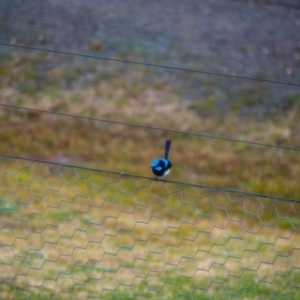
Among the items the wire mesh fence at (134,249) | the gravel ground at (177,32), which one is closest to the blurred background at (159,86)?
the gravel ground at (177,32)

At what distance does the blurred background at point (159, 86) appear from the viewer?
7.09m

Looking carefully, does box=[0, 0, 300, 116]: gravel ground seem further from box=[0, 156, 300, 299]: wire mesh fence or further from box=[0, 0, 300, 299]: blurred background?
box=[0, 156, 300, 299]: wire mesh fence

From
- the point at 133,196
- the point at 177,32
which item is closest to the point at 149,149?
the point at 133,196

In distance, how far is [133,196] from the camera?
244 inches

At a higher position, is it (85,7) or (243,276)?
(243,276)

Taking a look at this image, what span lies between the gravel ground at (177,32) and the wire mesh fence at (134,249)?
8.10 feet

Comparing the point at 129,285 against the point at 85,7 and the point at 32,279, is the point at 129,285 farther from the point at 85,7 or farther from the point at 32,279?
the point at 85,7

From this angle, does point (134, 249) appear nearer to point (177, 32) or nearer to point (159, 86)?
point (159, 86)

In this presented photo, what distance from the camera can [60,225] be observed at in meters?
5.20

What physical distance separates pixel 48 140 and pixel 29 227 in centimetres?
242

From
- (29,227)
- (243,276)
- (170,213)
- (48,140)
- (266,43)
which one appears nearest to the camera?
(243,276)

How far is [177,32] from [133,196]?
11.9 ft

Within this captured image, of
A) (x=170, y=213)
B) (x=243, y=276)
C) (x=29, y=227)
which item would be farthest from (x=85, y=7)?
(x=243, y=276)

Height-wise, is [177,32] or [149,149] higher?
[177,32]
